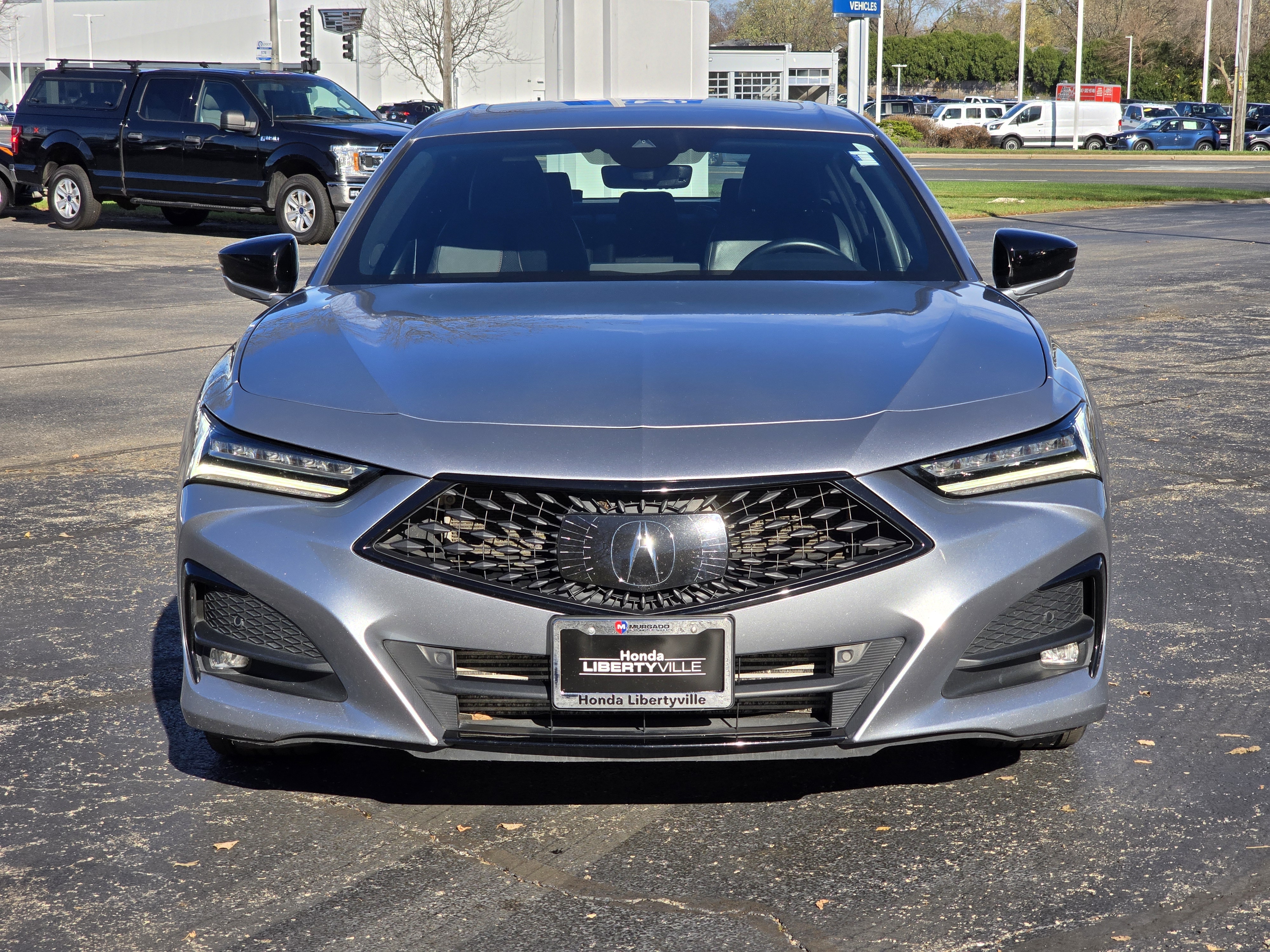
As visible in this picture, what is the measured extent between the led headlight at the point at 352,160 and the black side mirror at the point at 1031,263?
14.8m

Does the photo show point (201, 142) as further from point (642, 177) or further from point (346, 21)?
point (346, 21)

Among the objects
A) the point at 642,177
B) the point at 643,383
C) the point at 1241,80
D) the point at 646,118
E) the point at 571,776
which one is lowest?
the point at 571,776

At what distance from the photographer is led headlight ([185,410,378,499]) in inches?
110

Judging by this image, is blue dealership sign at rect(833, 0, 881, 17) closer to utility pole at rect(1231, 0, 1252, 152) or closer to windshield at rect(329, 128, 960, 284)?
windshield at rect(329, 128, 960, 284)

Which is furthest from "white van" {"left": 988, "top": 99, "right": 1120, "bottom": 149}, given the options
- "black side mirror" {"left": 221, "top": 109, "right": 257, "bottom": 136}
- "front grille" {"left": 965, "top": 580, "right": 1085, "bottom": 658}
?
"front grille" {"left": 965, "top": 580, "right": 1085, "bottom": 658}

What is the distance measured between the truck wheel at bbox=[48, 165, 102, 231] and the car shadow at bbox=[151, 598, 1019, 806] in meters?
18.6

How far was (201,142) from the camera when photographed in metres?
18.9

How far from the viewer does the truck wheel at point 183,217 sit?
21375 millimetres

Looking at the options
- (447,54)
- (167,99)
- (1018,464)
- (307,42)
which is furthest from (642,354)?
(447,54)

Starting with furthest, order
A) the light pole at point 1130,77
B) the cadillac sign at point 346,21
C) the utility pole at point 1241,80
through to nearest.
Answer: the light pole at point 1130,77, the utility pole at point 1241,80, the cadillac sign at point 346,21

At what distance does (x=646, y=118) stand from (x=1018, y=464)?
A: 2117 mm

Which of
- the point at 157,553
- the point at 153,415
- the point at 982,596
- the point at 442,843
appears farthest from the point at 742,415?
the point at 153,415

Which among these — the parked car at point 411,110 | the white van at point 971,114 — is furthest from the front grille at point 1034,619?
the white van at point 971,114

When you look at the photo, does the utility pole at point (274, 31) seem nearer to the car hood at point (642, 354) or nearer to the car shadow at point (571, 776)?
the car hood at point (642, 354)
